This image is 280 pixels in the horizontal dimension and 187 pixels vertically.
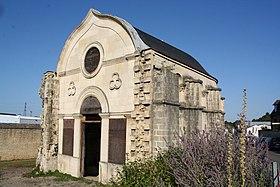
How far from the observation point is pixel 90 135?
14641mm

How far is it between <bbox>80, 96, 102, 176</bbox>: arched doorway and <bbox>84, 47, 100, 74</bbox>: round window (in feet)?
4.68

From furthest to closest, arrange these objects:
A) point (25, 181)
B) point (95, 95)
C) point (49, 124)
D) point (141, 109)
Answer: point (49, 124) → point (25, 181) → point (95, 95) → point (141, 109)

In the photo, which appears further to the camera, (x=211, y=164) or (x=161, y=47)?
(x=161, y=47)

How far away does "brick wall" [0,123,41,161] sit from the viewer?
1912 centimetres

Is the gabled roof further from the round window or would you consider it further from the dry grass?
the dry grass

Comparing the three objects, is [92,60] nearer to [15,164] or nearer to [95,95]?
[95,95]

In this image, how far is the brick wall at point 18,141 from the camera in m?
19.1

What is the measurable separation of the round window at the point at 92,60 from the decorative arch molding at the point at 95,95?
3.08ft

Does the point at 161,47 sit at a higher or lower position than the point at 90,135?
higher

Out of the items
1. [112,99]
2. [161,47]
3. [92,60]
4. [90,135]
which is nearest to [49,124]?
[90,135]

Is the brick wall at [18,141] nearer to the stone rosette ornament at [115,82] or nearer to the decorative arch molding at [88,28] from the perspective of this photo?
the decorative arch molding at [88,28]

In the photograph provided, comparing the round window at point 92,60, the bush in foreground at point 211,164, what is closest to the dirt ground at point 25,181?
the bush in foreground at point 211,164

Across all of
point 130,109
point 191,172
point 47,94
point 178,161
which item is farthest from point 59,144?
Answer: point 191,172

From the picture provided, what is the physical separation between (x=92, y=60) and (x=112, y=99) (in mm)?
2624
